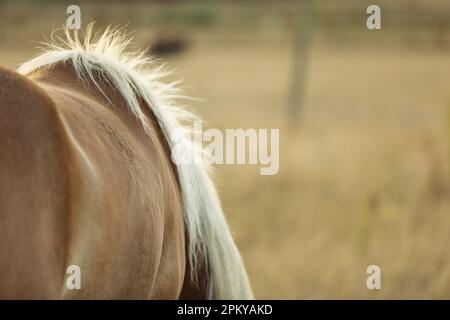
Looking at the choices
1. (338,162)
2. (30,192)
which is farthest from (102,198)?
(338,162)

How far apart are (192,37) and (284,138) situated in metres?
12.5

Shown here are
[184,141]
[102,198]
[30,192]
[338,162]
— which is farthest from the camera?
[338,162]

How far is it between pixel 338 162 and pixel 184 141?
13.5 ft

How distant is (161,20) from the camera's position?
69.1 feet

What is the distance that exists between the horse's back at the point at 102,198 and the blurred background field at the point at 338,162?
171cm

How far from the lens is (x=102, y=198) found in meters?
1.64

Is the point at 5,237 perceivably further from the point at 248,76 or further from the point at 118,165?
the point at 248,76

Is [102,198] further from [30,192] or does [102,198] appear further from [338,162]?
[338,162]

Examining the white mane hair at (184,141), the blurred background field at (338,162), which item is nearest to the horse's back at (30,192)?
the white mane hair at (184,141)

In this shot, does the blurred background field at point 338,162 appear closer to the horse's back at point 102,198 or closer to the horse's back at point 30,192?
the horse's back at point 102,198

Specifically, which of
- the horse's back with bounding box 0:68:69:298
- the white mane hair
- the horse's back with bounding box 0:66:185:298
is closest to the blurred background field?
the white mane hair

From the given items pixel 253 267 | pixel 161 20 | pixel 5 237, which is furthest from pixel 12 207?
pixel 161 20

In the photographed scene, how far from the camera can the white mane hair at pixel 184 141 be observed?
2172 mm

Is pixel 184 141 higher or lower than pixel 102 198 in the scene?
higher
